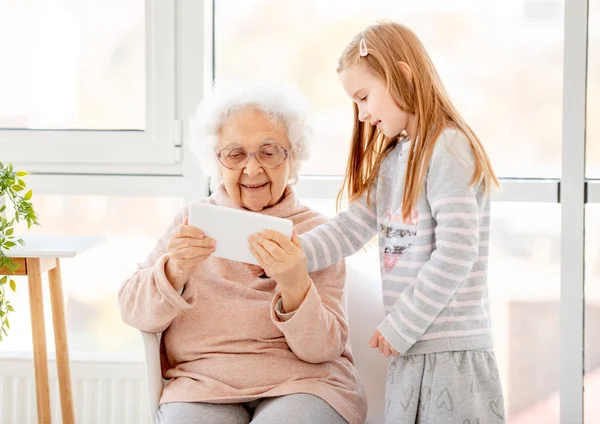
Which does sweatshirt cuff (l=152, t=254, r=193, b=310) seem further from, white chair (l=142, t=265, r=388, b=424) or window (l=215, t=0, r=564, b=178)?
window (l=215, t=0, r=564, b=178)

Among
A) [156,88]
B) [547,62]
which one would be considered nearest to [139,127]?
[156,88]

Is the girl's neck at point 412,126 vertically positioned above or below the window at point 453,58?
below

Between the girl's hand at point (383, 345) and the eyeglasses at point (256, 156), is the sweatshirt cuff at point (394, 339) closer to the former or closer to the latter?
the girl's hand at point (383, 345)

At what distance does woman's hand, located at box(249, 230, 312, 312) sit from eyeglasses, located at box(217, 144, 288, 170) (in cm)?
27

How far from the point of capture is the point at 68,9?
2.62 m

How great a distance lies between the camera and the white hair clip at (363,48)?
1.77m

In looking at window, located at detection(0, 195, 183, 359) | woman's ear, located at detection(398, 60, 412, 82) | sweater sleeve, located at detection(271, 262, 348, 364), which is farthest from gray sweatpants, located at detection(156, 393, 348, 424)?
window, located at detection(0, 195, 183, 359)

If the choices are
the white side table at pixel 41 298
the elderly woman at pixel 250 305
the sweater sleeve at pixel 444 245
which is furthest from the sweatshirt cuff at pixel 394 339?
the white side table at pixel 41 298

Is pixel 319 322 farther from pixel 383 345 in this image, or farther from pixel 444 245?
pixel 444 245

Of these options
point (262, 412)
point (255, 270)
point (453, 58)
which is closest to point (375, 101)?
point (255, 270)

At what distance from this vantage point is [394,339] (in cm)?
171

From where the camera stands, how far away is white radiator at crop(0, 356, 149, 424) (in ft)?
8.48

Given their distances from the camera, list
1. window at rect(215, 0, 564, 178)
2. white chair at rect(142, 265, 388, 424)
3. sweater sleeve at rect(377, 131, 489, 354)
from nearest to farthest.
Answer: sweater sleeve at rect(377, 131, 489, 354), white chair at rect(142, 265, 388, 424), window at rect(215, 0, 564, 178)

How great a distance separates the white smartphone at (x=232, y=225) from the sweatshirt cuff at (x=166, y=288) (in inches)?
5.6
